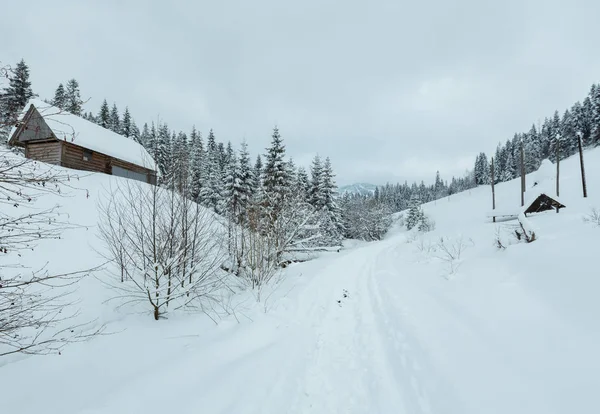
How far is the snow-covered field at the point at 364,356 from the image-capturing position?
12.6ft

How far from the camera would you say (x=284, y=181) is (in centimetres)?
2470

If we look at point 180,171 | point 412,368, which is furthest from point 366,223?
point 412,368

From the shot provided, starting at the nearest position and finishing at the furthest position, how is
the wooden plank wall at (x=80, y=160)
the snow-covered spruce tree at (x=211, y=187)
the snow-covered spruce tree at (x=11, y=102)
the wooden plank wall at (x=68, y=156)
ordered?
the snow-covered spruce tree at (x=11, y=102), the wooden plank wall at (x=68, y=156), the wooden plank wall at (x=80, y=160), the snow-covered spruce tree at (x=211, y=187)

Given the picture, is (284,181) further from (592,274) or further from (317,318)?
(592,274)

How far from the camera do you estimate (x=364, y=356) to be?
210 inches

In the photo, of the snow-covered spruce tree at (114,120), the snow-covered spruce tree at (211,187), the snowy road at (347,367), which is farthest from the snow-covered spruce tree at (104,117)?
the snowy road at (347,367)

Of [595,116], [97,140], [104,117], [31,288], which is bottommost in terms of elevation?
[31,288]

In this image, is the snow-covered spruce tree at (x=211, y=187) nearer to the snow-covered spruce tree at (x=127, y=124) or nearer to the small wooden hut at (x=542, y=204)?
the snow-covered spruce tree at (x=127, y=124)

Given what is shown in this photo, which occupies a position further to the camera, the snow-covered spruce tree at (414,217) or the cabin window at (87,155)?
the snow-covered spruce tree at (414,217)

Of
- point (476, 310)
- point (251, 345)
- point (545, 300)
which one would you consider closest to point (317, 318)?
point (251, 345)

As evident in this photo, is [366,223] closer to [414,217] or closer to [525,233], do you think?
[414,217]

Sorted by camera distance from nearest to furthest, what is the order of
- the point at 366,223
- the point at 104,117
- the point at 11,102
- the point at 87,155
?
1. the point at 11,102
2. the point at 87,155
3. the point at 104,117
4. the point at 366,223

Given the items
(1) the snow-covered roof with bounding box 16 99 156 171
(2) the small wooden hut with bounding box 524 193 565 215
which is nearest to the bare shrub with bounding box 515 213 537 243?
(2) the small wooden hut with bounding box 524 193 565 215

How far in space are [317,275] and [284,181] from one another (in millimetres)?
13481
